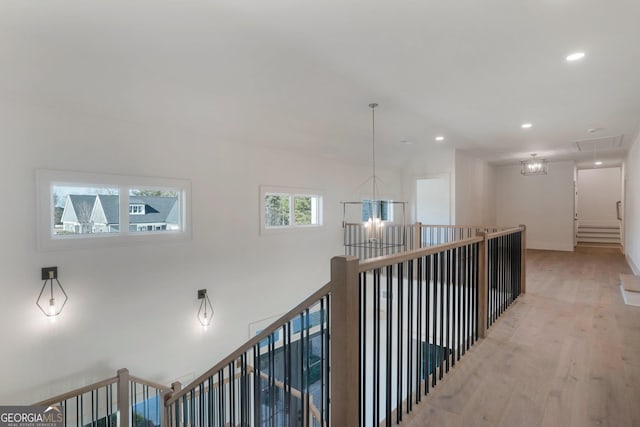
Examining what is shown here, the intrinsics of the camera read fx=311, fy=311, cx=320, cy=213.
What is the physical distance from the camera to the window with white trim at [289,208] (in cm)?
605

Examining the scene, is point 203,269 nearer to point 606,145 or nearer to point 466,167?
point 466,167

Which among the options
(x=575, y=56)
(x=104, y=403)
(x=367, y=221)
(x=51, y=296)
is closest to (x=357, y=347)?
(x=575, y=56)

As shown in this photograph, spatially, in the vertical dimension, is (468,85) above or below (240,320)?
above

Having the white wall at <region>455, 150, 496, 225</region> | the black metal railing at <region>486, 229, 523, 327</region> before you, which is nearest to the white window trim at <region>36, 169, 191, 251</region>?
the black metal railing at <region>486, 229, 523, 327</region>

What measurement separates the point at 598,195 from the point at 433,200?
7951 millimetres

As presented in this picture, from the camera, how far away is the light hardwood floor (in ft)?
6.48

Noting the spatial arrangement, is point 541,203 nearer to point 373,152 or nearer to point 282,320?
point 373,152

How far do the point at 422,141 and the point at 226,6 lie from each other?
17.4 feet

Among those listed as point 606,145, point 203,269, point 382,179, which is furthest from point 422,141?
point 203,269

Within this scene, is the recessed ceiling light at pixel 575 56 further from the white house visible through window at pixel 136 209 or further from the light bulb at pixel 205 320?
the light bulb at pixel 205 320

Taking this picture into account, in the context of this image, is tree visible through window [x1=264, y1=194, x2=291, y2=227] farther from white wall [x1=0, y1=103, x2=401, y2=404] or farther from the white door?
the white door

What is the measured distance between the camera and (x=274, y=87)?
3904mm

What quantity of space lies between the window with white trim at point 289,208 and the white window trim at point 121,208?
145 centimetres

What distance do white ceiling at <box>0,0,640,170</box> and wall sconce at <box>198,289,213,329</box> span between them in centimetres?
270
